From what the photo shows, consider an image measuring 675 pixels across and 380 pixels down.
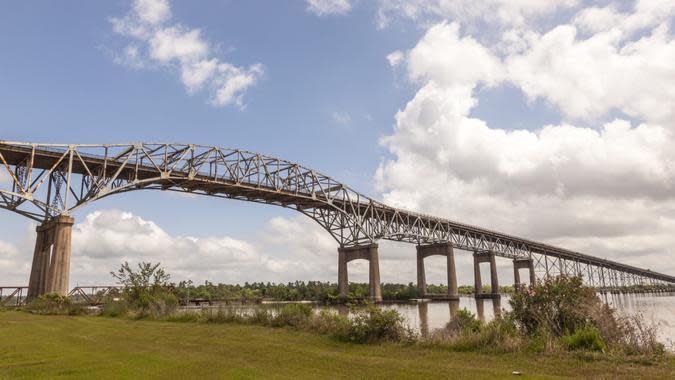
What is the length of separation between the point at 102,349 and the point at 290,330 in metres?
6.78

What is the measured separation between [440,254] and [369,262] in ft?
68.6

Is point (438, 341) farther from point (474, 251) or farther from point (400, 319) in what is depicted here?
point (474, 251)

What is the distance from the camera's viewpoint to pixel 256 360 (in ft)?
43.2

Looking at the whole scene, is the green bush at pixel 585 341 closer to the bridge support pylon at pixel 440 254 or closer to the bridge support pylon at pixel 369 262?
the bridge support pylon at pixel 369 262

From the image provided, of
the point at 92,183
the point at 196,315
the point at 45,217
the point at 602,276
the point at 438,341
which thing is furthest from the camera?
the point at 602,276

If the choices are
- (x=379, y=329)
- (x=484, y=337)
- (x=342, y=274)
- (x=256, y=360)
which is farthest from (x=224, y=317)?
(x=342, y=274)

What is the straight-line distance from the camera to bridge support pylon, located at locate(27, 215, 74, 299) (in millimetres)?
39531

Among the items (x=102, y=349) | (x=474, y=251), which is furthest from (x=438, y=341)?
(x=474, y=251)

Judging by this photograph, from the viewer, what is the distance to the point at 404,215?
96.2 meters

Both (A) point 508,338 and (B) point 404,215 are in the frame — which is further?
(B) point 404,215

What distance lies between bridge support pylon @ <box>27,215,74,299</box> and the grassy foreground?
23.0 m

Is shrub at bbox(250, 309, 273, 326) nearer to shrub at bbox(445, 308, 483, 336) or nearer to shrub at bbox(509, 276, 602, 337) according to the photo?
shrub at bbox(445, 308, 483, 336)

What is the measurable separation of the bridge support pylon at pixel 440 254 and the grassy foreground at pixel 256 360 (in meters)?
75.9

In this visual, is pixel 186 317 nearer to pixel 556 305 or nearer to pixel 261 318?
pixel 261 318
